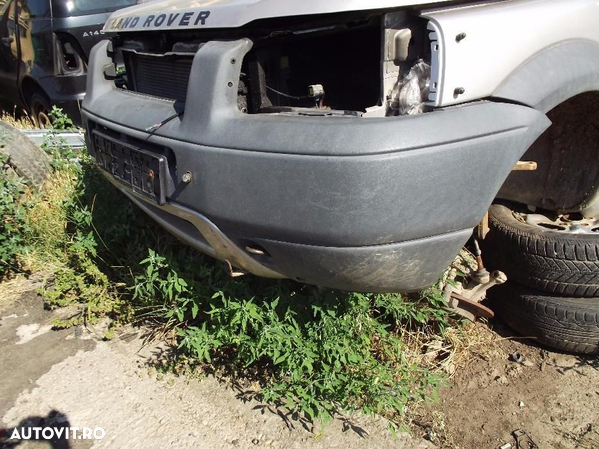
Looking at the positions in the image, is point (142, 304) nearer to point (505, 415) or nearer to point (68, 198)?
point (68, 198)

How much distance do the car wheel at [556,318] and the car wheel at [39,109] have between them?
4.71 metres

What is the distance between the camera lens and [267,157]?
1819 millimetres

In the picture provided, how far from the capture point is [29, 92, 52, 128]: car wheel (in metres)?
5.46

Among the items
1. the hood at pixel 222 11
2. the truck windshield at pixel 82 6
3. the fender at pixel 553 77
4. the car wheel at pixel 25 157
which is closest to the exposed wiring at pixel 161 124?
the hood at pixel 222 11

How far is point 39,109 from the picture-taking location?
574 centimetres

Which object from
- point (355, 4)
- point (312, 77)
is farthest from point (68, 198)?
point (355, 4)

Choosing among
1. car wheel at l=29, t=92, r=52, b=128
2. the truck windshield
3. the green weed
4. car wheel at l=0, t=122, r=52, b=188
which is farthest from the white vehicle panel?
car wheel at l=29, t=92, r=52, b=128

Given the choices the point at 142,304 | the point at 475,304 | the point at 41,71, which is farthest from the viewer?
the point at 41,71

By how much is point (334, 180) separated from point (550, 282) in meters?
1.60

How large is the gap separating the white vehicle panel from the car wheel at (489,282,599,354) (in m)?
1.30

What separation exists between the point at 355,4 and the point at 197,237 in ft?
3.61

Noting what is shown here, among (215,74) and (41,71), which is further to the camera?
(41,71)

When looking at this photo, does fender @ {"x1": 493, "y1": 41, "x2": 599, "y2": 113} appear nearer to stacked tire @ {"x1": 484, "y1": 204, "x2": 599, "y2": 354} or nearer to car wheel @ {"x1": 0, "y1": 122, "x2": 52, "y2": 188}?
stacked tire @ {"x1": 484, "y1": 204, "x2": 599, "y2": 354}

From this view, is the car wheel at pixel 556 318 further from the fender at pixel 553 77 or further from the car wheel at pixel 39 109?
the car wheel at pixel 39 109
